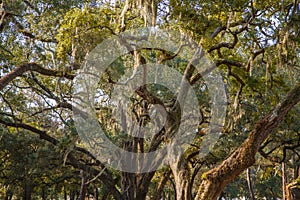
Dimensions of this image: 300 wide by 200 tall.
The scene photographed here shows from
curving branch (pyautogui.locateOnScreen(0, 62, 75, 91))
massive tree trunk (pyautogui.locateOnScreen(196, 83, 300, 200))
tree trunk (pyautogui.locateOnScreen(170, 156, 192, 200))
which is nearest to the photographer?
massive tree trunk (pyautogui.locateOnScreen(196, 83, 300, 200))

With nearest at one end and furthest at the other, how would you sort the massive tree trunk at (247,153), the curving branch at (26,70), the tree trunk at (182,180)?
1. the massive tree trunk at (247,153)
2. the curving branch at (26,70)
3. the tree trunk at (182,180)

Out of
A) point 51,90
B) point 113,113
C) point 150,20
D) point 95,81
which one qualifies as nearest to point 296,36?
point 150,20

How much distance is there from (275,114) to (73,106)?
20.7 feet

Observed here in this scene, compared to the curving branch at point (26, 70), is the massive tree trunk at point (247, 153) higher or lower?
lower

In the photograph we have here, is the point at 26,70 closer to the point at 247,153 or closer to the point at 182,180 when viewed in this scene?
the point at 182,180

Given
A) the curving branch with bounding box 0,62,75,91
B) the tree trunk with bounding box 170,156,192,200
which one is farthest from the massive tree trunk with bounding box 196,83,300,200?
the curving branch with bounding box 0,62,75,91

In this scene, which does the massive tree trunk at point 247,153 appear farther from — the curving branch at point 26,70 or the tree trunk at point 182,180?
the curving branch at point 26,70

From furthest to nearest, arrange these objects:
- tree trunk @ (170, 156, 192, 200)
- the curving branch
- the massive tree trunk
Answer: tree trunk @ (170, 156, 192, 200)
the curving branch
the massive tree trunk

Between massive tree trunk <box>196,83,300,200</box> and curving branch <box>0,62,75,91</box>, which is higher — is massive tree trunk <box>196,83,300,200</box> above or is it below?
below

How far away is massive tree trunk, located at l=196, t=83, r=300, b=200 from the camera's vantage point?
5.64 metres

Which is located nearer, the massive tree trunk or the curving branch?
the massive tree trunk

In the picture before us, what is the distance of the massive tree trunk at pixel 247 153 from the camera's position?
222 inches

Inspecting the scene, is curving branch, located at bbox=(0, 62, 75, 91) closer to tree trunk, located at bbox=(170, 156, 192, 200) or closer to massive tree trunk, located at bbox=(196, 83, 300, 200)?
tree trunk, located at bbox=(170, 156, 192, 200)

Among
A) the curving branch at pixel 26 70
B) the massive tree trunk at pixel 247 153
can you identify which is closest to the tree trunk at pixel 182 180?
the massive tree trunk at pixel 247 153
